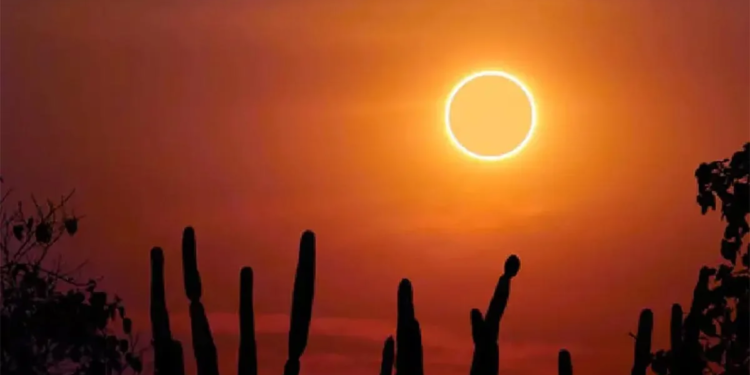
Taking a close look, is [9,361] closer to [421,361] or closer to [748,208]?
[421,361]

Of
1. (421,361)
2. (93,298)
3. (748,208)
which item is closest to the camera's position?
(748,208)

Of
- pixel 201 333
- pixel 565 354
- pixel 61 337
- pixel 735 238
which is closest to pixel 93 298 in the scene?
pixel 61 337

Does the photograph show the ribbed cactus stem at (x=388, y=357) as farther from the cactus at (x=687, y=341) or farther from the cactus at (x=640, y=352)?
the cactus at (x=687, y=341)

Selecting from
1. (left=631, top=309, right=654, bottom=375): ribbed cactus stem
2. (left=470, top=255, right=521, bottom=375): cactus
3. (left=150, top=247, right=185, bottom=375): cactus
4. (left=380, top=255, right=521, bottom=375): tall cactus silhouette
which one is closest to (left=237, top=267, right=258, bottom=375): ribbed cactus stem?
(left=150, top=247, right=185, bottom=375): cactus

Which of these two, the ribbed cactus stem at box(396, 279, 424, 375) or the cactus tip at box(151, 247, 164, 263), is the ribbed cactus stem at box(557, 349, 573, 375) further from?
the cactus tip at box(151, 247, 164, 263)

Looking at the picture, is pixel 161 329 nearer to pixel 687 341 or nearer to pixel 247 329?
pixel 247 329

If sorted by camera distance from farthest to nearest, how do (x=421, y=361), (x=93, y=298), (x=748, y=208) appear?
(x=93, y=298), (x=421, y=361), (x=748, y=208)

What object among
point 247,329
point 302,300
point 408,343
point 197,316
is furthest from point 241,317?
point 408,343
